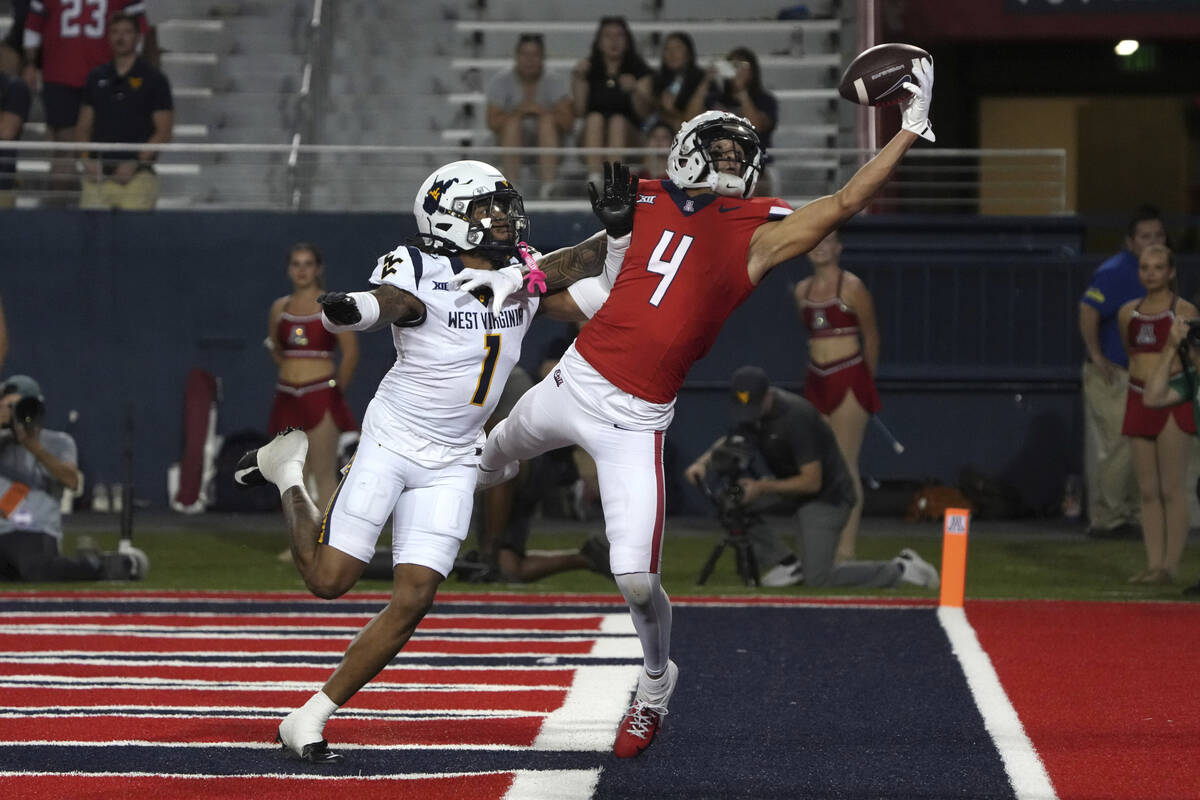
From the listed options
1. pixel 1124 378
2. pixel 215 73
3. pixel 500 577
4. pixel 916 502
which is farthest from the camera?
pixel 215 73

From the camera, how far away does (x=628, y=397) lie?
5.93m

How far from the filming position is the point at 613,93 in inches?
589

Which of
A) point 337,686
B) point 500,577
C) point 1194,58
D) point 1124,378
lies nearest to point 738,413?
point 500,577

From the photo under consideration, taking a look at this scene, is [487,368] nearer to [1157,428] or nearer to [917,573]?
[917,573]

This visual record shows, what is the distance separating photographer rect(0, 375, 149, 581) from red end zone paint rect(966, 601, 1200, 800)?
473 cm

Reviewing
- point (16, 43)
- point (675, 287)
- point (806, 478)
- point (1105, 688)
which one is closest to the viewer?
point (675, 287)

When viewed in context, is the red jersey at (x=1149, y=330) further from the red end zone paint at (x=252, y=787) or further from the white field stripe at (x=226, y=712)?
the red end zone paint at (x=252, y=787)

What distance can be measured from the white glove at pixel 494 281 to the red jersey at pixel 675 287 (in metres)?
0.41

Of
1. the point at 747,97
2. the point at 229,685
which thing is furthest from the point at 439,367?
the point at 747,97

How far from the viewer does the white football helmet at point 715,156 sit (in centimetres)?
598

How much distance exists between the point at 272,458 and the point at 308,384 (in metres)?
5.18

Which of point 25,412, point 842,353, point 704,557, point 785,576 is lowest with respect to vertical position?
point 704,557

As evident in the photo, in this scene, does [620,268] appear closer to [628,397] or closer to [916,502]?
[628,397]

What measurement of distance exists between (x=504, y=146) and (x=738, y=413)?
6262mm
